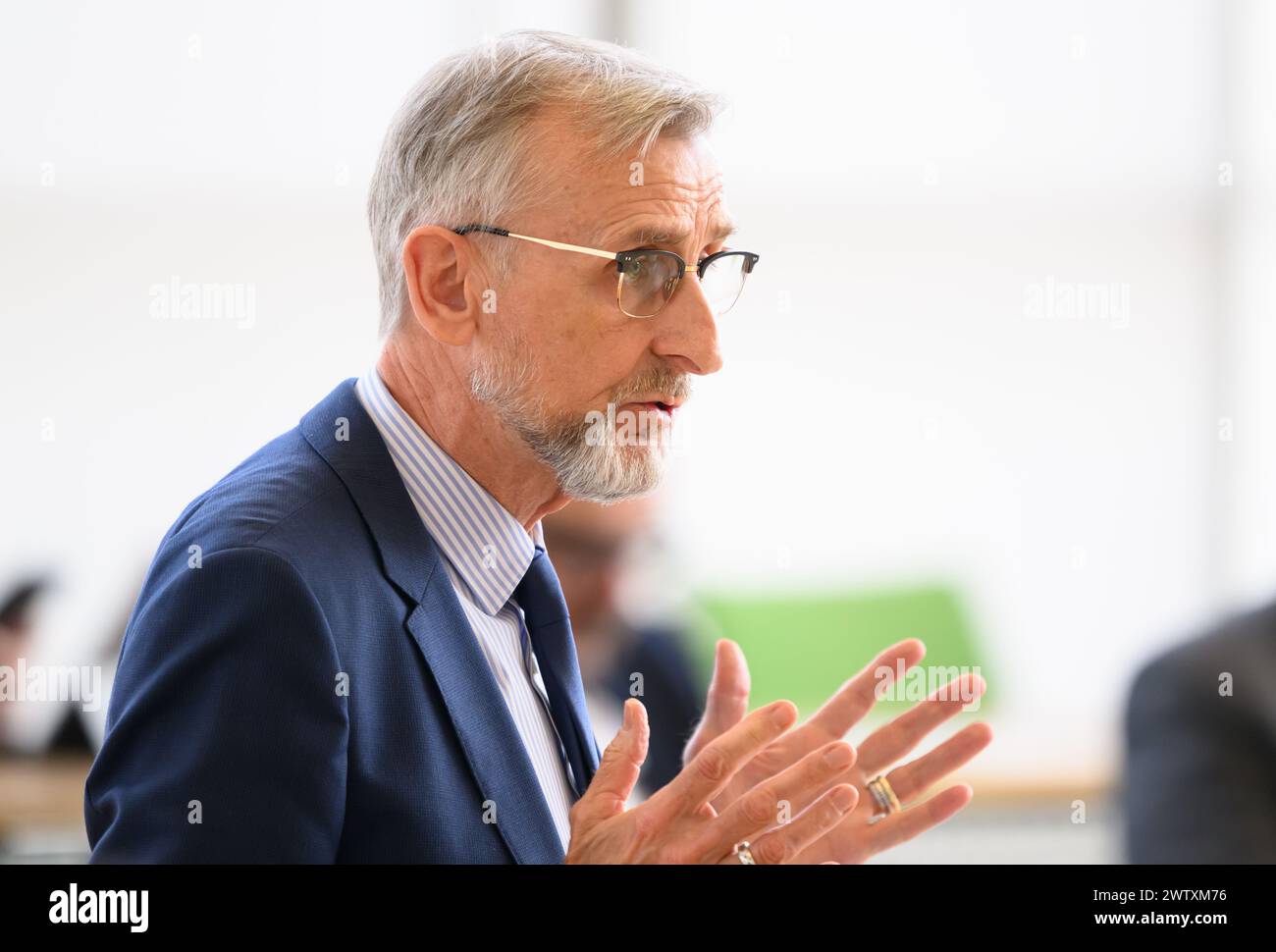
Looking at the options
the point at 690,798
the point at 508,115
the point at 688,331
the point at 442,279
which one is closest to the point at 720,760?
the point at 690,798

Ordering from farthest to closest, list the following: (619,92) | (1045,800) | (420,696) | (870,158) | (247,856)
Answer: (870,158)
(1045,800)
(619,92)
(420,696)
(247,856)

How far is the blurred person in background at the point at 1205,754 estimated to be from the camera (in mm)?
843

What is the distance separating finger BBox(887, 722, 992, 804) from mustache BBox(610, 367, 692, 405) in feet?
1.67

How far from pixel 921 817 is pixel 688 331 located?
0.61 meters

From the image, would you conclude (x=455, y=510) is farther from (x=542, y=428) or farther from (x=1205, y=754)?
(x=1205, y=754)

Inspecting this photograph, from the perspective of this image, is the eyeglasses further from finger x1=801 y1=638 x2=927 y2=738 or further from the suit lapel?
finger x1=801 y1=638 x2=927 y2=738

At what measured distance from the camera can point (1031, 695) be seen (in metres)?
4.85

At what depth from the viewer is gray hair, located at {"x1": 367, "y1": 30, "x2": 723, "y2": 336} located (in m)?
1.34

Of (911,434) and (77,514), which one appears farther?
(911,434)

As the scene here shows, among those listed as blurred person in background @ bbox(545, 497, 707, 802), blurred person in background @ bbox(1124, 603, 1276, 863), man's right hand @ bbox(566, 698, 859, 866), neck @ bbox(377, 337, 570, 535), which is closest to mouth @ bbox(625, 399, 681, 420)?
neck @ bbox(377, 337, 570, 535)

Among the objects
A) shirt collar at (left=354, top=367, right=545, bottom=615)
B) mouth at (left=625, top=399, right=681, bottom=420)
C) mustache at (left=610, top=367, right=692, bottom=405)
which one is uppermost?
mustache at (left=610, top=367, right=692, bottom=405)

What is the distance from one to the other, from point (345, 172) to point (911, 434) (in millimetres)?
2468
